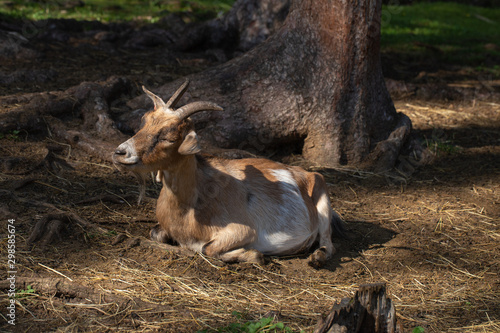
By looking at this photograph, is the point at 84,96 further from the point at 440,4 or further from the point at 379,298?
the point at 440,4

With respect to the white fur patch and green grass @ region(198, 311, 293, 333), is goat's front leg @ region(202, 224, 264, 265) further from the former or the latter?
green grass @ region(198, 311, 293, 333)

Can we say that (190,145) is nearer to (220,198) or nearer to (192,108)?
(192,108)

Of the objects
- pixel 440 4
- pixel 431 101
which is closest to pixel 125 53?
pixel 431 101

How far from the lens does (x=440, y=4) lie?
21219 mm

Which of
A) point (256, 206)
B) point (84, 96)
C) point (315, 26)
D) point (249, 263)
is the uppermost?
point (315, 26)

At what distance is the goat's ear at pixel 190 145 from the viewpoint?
13.1ft

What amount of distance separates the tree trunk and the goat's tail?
166 centimetres

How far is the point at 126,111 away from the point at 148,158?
314 centimetres

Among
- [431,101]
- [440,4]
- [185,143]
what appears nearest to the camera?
[185,143]

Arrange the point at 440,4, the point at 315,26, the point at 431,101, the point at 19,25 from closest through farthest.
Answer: the point at 315,26 → the point at 431,101 → the point at 19,25 → the point at 440,4

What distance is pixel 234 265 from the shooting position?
4.40m

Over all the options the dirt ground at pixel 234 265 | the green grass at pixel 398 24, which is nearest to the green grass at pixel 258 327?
the dirt ground at pixel 234 265

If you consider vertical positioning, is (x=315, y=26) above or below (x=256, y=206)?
above

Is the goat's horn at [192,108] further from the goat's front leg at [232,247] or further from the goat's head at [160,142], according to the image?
the goat's front leg at [232,247]
